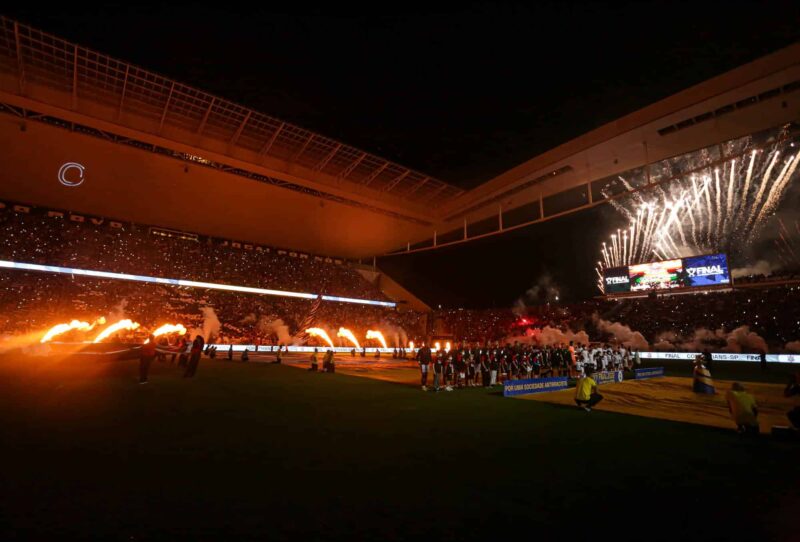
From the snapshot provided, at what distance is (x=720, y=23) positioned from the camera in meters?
6.54

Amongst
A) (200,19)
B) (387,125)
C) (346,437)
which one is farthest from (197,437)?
(387,125)

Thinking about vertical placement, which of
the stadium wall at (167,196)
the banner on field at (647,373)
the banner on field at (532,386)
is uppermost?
the stadium wall at (167,196)

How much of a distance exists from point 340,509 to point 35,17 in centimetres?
1037

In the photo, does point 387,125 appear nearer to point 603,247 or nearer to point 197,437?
point 197,437

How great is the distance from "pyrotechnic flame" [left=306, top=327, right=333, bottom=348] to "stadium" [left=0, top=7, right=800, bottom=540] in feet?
1.91

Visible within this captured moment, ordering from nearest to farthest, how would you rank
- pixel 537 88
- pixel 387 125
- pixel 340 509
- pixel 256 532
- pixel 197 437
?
pixel 256 532
pixel 340 509
pixel 197 437
pixel 537 88
pixel 387 125

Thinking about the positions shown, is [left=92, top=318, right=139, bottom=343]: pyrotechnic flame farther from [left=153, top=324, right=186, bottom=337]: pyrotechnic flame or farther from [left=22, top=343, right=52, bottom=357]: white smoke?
[left=22, top=343, right=52, bottom=357]: white smoke

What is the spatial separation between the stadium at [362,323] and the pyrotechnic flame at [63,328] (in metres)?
0.21

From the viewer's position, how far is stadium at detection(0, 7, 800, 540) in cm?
383

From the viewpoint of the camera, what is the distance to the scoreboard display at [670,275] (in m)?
24.7

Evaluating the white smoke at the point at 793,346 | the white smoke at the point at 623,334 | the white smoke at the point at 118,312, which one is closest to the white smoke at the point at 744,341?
the white smoke at the point at 793,346

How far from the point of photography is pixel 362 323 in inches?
1521

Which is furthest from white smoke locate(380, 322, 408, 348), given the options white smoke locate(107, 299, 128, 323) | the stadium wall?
white smoke locate(107, 299, 128, 323)

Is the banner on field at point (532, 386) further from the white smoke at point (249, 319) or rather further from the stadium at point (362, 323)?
the white smoke at point (249, 319)
